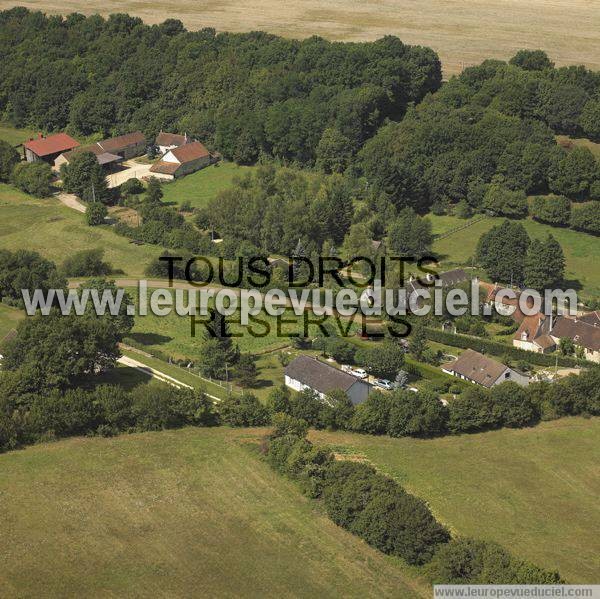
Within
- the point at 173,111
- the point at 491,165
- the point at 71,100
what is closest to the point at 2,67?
the point at 71,100

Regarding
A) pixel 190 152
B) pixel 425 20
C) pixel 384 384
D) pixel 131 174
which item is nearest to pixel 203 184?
pixel 190 152

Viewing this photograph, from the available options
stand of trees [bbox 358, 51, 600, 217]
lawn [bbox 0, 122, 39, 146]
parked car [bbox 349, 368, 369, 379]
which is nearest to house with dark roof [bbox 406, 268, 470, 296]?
parked car [bbox 349, 368, 369, 379]

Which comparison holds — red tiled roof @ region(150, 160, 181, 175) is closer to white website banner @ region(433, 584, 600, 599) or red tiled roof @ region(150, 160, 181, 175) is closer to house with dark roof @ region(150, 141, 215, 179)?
house with dark roof @ region(150, 141, 215, 179)

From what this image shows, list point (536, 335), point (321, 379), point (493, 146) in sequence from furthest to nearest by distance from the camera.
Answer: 1. point (493, 146)
2. point (536, 335)
3. point (321, 379)

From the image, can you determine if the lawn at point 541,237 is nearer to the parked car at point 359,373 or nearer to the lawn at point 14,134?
the parked car at point 359,373

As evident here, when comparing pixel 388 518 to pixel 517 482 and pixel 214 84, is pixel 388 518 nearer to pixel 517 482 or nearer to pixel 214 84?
pixel 517 482

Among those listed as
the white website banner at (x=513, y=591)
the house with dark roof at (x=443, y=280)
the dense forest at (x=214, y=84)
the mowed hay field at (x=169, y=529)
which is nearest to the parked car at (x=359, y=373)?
the mowed hay field at (x=169, y=529)
